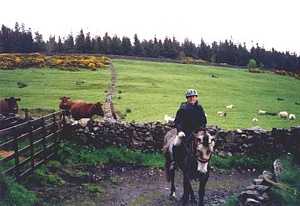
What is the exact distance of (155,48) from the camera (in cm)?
3247

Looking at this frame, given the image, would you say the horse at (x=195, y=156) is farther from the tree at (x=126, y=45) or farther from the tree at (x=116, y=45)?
the tree at (x=116, y=45)

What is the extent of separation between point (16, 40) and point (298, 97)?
491 inches

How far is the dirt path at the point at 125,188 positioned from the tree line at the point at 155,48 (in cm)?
559

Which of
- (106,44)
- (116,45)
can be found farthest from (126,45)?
(106,44)

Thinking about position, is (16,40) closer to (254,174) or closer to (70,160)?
(70,160)

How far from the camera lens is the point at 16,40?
1430 centimetres

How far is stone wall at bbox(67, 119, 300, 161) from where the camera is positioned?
42.3ft

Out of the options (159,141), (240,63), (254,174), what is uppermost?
(240,63)

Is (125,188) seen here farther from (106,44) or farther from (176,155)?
(106,44)

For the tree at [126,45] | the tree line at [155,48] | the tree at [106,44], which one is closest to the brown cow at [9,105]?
the tree line at [155,48]

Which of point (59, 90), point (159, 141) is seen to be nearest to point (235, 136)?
point (159, 141)

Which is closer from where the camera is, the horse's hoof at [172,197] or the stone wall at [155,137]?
the horse's hoof at [172,197]

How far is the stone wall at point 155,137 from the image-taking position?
12.9 meters

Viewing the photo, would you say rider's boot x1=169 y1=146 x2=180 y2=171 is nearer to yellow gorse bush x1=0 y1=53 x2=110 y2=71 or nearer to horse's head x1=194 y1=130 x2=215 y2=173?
horse's head x1=194 y1=130 x2=215 y2=173
